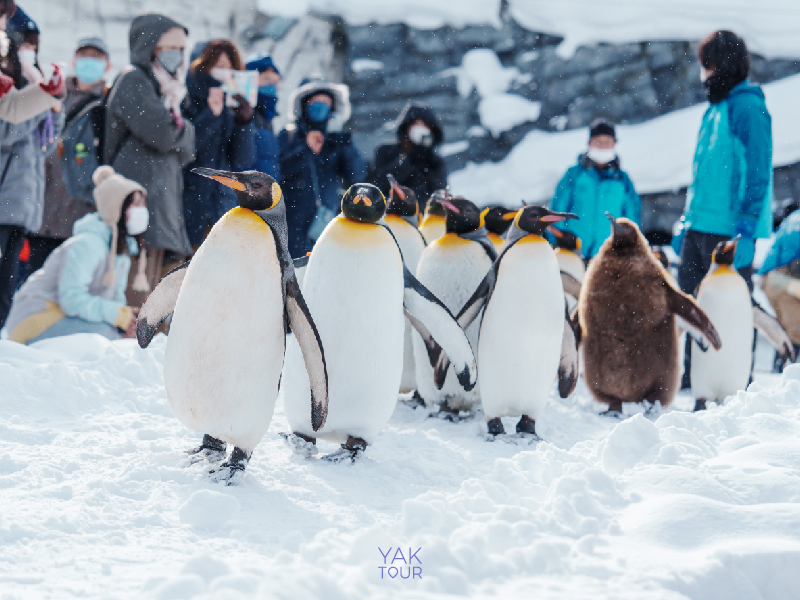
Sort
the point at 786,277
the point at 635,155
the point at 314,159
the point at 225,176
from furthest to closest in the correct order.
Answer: the point at 635,155 → the point at 786,277 → the point at 314,159 → the point at 225,176

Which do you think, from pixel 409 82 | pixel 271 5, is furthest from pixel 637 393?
pixel 271 5

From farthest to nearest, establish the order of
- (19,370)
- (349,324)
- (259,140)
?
(259,140), (19,370), (349,324)

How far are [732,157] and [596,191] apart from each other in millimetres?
1209

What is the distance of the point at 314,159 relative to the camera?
4.90 metres

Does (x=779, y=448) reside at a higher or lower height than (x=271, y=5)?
lower

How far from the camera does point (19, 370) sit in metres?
2.71

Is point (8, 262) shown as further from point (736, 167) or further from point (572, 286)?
point (736, 167)

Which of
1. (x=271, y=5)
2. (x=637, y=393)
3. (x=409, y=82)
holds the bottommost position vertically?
(x=637, y=393)

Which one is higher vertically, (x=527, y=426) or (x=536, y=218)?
(x=536, y=218)

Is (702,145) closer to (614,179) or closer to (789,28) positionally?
(614,179)

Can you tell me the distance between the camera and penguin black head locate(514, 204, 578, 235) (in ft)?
9.56

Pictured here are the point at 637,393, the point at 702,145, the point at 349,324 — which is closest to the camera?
the point at 349,324

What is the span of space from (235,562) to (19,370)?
172 cm

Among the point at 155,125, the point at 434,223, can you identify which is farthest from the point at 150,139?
the point at 434,223
